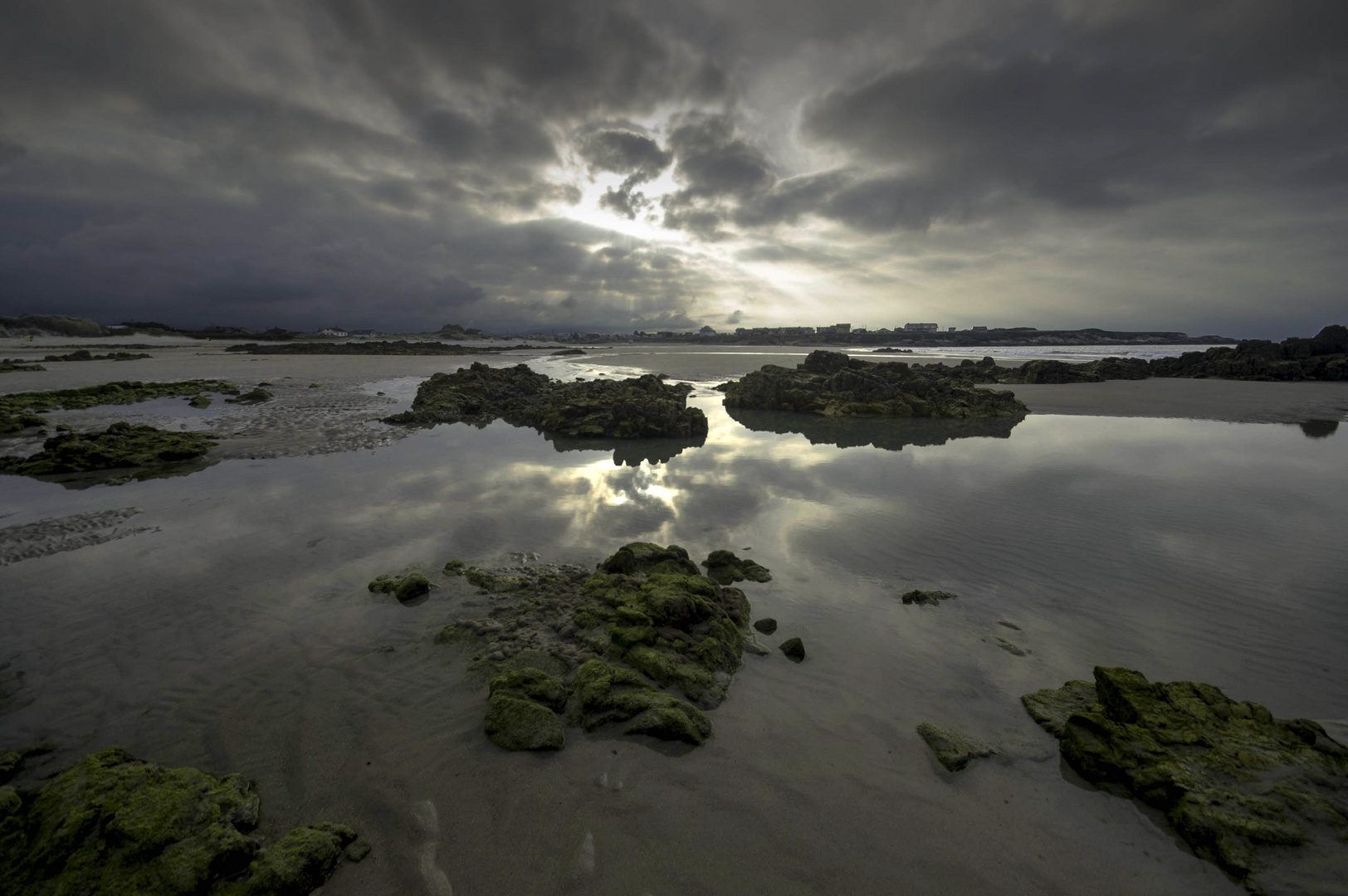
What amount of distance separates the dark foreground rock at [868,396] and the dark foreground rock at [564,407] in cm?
523

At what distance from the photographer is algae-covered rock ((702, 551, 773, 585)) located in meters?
7.29

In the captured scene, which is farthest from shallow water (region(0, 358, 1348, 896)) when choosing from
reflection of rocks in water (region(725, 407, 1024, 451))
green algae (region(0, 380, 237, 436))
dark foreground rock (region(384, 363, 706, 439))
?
green algae (region(0, 380, 237, 436))

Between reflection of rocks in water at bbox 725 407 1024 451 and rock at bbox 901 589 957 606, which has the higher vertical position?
reflection of rocks in water at bbox 725 407 1024 451

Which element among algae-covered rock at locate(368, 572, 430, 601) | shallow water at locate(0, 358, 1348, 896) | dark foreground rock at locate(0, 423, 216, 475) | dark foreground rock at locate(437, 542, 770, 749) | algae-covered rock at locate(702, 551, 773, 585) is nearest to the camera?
shallow water at locate(0, 358, 1348, 896)

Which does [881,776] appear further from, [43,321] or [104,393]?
[43,321]

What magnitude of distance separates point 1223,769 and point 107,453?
21083 millimetres

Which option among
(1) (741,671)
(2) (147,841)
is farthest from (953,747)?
(2) (147,841)

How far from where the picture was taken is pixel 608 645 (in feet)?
17.7

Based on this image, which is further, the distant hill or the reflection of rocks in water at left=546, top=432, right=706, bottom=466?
the distant hill

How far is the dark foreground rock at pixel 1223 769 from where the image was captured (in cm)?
312

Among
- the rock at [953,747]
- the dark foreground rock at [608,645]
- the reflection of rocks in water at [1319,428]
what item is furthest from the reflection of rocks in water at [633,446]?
the reflection of rocks in water at [1319,428]

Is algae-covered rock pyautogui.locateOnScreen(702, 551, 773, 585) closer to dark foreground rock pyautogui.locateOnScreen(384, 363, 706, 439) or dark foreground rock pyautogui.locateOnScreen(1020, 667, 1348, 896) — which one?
dark foreground rock pyautogui.locateOnScreen(1020, 667, 1348, 896)

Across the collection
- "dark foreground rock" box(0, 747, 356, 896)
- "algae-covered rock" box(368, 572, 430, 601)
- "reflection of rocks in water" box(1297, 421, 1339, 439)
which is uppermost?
"reflection of rocks in water" box(1297, 421, 1339, 439)

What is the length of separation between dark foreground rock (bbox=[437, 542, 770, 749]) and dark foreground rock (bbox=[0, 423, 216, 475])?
12.6 meters
